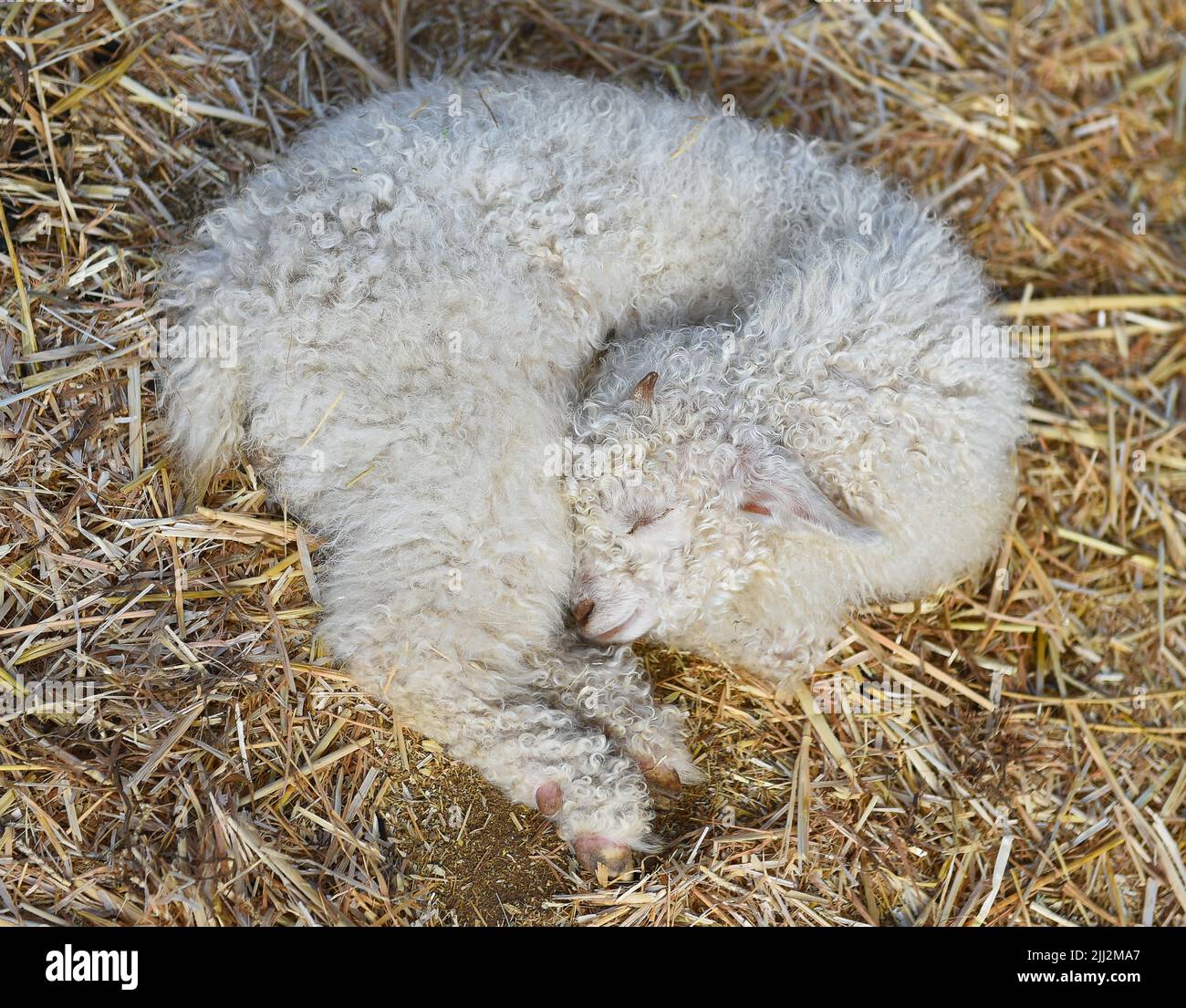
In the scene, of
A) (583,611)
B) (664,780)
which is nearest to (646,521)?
(583,611)

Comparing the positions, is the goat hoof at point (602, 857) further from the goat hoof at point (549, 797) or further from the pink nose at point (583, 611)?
the pink nose at point (583, 611)

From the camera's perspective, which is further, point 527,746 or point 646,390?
point 646,390

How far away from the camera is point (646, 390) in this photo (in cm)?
270

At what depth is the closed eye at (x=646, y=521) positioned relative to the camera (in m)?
2.73

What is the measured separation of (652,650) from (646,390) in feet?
3.05

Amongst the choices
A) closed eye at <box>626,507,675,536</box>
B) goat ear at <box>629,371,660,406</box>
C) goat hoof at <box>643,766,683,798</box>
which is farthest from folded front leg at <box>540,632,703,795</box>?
goat ear at <box>629,371,660,406</box>

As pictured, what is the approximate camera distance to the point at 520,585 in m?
2.56

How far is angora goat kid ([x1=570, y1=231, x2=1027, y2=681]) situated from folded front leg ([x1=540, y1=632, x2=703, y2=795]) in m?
0.08

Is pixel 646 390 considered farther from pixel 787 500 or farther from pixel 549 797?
pixel 549 797

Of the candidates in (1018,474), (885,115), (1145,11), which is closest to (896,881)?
(1018,474)

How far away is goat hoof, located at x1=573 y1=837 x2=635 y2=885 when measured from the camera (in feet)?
8.58

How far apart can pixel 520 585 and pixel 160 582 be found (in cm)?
104
